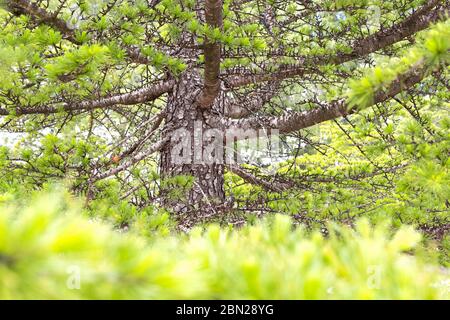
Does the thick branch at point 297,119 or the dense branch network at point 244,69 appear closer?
the dense branch network at point 244,69

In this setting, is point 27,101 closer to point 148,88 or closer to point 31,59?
point 31,59

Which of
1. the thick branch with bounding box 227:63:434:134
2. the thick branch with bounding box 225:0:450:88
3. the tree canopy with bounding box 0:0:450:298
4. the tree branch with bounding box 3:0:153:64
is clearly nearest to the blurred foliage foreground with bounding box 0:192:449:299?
the tree canopy with bounding box 0:0:450:298

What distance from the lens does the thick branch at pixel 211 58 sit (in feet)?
8.32

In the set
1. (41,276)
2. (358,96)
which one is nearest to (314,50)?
(358,96)

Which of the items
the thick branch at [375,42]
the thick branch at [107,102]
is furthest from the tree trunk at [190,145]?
the thick branch at [375,42]

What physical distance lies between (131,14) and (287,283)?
8.83ft

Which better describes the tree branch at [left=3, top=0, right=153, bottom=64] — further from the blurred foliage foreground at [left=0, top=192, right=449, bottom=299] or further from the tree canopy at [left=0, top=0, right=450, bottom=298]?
the blurred foliage foreground at [left=0, top=192, right=449, bottom=299]

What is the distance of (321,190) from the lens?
3.95 m

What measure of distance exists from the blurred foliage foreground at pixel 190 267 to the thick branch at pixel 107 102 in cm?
282

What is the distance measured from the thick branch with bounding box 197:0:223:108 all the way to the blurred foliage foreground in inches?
80.6

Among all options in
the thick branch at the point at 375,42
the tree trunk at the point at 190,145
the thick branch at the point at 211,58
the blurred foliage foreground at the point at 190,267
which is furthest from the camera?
the tree trunk at the point at 190,145

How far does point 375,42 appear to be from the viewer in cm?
338

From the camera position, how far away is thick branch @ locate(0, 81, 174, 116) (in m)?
3.21

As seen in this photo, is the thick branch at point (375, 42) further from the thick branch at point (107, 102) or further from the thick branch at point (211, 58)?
the thick branch at point (107, 102)
